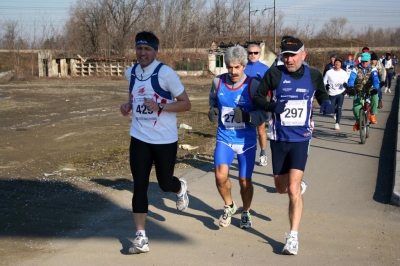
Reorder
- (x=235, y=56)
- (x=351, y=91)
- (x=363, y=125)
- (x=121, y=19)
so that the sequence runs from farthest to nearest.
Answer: (x=121, y=19) → (x=363, y=125) → (x=351, y=91) → (x=235, y=56)

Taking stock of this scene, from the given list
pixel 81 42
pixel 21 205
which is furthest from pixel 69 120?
pixel 81 42

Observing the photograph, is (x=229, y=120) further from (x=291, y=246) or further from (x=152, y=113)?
(x=291, y=246)

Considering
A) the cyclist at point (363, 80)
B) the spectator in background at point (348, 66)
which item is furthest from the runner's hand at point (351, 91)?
the spectator in background at point (348, 66)

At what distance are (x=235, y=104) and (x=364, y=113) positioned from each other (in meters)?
7.23

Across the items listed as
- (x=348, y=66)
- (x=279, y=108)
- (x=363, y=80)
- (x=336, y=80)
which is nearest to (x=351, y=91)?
(x=363, y=80)

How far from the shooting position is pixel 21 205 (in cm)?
714

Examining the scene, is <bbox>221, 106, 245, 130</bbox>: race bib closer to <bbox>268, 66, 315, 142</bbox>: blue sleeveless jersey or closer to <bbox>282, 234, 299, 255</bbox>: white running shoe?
<bbox>268, 66, 315, 142</bbox>: blue sleeveless jersey

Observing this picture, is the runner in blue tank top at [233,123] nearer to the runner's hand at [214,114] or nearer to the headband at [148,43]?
the runner's hand at [214,114]

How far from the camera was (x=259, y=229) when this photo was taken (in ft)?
19.8

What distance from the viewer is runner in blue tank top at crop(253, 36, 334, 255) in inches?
Result: 209

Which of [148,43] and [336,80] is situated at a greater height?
[148,43]

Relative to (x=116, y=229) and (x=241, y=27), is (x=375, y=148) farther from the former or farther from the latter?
(x=241, y=27)

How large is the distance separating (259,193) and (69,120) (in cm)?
1359

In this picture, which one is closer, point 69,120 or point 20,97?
point 69,120
